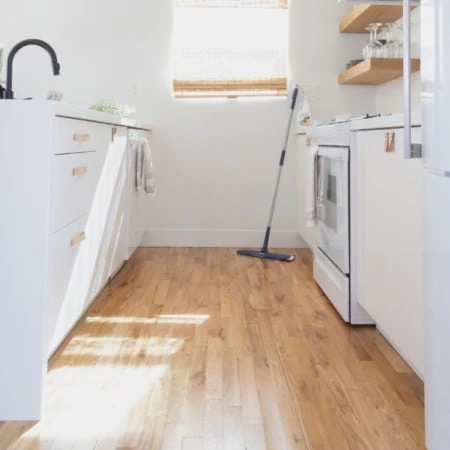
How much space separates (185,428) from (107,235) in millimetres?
1290

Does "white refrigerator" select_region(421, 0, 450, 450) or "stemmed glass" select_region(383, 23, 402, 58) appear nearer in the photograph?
"white refrigerator" select_region(421, 0, 450, 450)

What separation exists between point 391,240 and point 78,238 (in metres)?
1.07

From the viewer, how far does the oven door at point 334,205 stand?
2254 mm

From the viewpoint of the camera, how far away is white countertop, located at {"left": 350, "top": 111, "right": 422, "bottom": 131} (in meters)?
1.38

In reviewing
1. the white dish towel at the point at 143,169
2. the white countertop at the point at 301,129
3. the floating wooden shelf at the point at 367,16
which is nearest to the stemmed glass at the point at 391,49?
the floating wooden shelf at the point at 367,16

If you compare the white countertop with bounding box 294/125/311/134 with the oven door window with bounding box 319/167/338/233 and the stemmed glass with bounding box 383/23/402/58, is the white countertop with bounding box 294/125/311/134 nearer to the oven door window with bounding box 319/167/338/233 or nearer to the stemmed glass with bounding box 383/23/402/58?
the stemmed glass with bounding box 383/23/402/58

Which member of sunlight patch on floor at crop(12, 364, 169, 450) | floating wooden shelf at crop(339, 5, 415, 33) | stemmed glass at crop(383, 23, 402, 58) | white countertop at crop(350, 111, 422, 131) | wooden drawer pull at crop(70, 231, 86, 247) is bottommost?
sunlight patch on floor at crop(12, 364, 169, 450)

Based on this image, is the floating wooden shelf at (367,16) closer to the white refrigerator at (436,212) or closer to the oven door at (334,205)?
the oven door at (334,205)

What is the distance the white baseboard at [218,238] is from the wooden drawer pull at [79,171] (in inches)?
84.0

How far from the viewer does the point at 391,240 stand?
174 centimetres

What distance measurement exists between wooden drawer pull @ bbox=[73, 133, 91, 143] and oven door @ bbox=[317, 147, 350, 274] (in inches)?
41.2

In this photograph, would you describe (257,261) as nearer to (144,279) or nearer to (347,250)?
(144,279)

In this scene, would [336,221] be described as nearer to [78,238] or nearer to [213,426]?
[78,238]

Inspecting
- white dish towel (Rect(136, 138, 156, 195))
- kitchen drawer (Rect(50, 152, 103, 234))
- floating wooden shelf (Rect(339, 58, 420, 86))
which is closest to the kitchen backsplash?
floating wooden shelf (Rect(339, 58, 420, 86))
